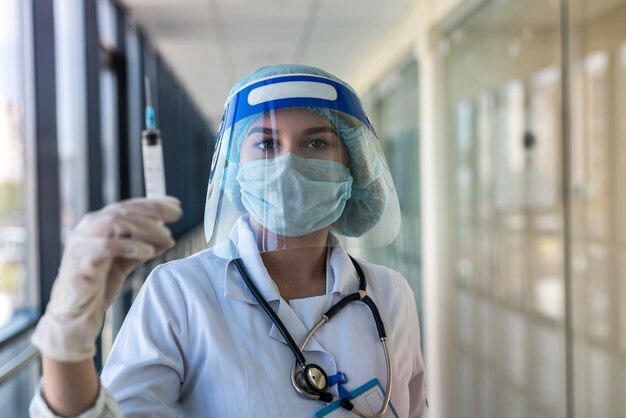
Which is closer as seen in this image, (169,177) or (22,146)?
(169,177)

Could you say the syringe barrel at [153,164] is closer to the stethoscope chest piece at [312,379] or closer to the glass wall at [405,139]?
the stethoscope chest piece at [312,379]

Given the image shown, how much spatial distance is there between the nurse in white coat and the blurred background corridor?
2.68 feet

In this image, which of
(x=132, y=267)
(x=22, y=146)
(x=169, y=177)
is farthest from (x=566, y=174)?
(x=22, y=146)

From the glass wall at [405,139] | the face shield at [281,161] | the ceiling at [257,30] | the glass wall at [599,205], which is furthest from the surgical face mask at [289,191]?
the glass wall at [405,139]

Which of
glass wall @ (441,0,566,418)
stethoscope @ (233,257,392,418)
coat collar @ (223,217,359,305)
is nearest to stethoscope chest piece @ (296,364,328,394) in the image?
stethoscope @ (233,257,392,418)

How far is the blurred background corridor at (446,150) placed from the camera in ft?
7.59

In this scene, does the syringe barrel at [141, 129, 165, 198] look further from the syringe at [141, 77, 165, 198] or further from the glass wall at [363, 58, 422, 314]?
the glass wall at [363, 58, 422, 314]

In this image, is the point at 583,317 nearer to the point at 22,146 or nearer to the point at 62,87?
the point at 22,146

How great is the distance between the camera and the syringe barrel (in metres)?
0.85

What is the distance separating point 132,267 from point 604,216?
2.09 metres

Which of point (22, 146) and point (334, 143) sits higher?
point (22, 146)

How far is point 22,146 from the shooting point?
8.55 feet

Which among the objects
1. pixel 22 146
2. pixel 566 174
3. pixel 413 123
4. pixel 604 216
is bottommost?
pixel 604 216

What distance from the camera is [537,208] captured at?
8.87 ft
